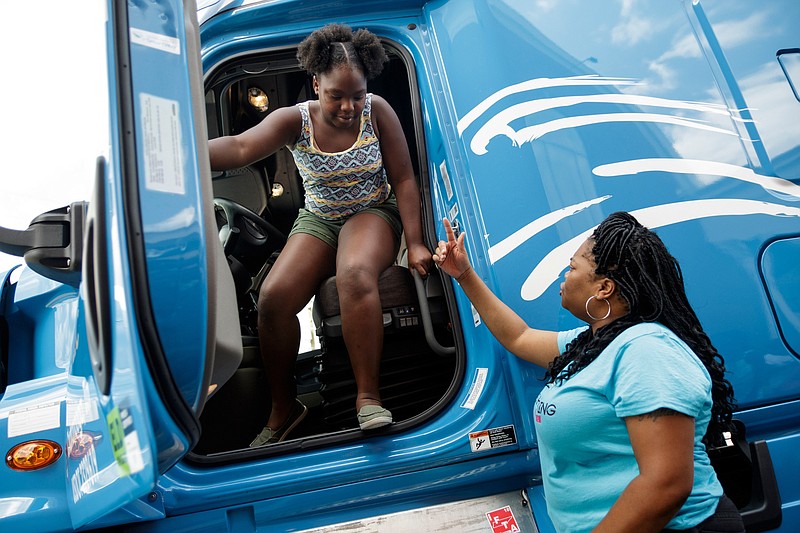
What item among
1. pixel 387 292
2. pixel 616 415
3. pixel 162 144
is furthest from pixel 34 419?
pixel 616 415

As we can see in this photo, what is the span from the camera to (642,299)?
5.11 feet

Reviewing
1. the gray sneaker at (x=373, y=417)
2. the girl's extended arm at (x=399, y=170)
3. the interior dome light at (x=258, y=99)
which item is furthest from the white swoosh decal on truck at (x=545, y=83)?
the interior dome light at (x=258, y=99)

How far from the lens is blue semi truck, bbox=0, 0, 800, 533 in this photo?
1214 mm

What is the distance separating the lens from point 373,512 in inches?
73.4

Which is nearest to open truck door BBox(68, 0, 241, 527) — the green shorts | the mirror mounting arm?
the mirror mounting arm

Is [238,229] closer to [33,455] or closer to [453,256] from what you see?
[453,256]

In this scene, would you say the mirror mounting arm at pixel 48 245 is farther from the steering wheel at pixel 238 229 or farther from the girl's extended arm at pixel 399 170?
the steering wheel at pixel 238 229

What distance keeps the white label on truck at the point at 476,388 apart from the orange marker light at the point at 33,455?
45.3 inches

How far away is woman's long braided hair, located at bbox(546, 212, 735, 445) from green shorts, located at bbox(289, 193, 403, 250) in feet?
3.23

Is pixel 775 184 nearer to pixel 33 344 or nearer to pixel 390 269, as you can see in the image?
pixel 390 269

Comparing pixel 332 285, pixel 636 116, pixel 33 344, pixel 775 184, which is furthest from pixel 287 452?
pixel 775 184

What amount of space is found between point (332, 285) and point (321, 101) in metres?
0.66

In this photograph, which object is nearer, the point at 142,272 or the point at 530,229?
the point at 142,272

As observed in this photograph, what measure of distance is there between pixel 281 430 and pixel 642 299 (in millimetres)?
1349
